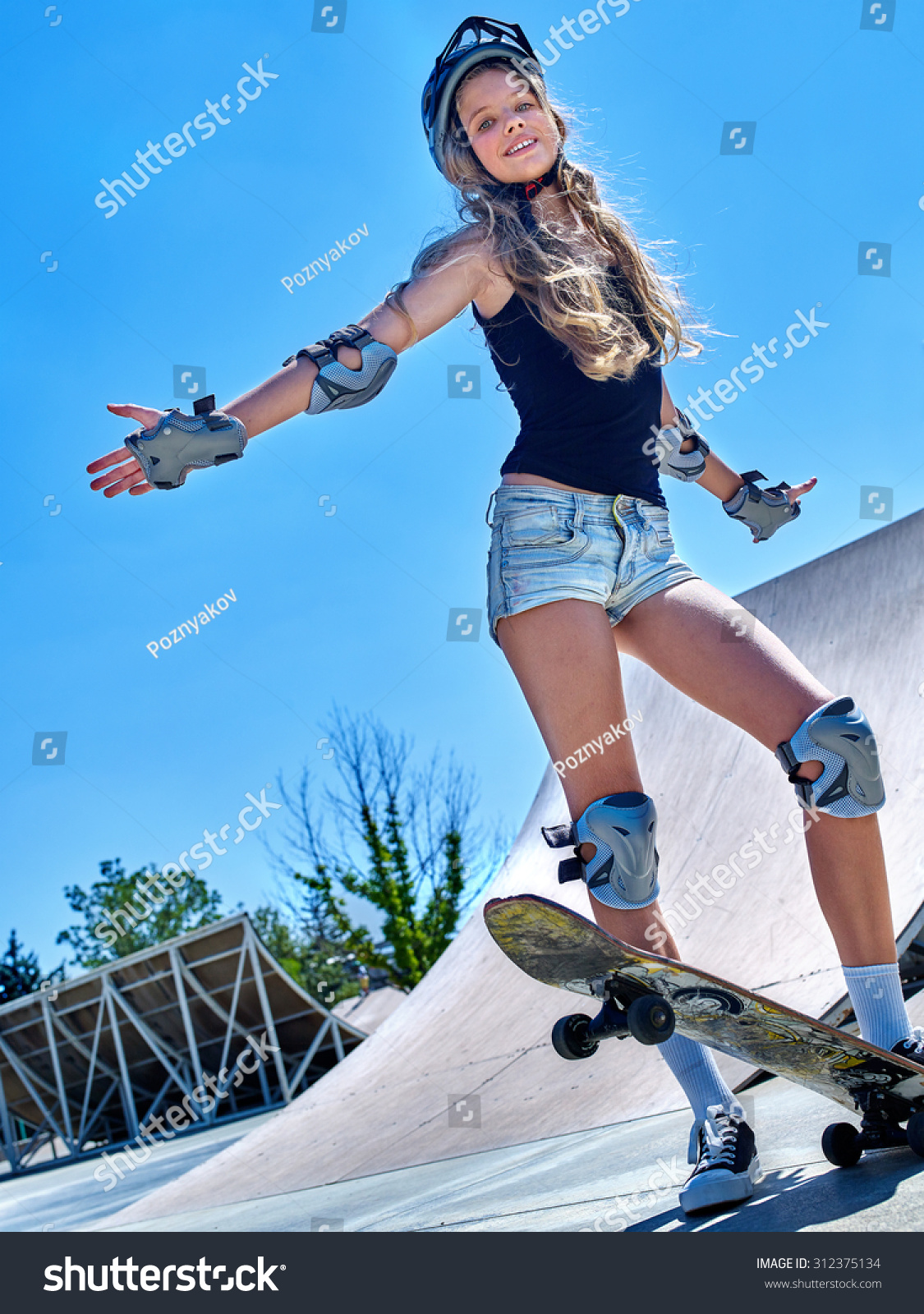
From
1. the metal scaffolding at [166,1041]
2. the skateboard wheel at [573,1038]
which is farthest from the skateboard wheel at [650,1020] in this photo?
the metal scaffolding at [166,1041]

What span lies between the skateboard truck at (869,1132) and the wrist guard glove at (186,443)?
1.84 metres

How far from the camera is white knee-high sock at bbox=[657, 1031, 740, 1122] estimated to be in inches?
78.3

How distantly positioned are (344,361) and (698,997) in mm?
1540

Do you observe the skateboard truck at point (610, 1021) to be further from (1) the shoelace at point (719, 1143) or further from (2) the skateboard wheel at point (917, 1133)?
(2) the skateboard wheel at point (917, 1133)

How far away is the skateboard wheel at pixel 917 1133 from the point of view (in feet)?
5.48

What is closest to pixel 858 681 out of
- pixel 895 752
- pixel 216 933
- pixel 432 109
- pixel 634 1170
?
pixel 895 752

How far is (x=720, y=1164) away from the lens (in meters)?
1.84

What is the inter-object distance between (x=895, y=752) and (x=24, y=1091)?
21853 millimetres

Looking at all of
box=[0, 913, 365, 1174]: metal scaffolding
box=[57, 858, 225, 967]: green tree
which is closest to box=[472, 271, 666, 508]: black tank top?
box=[0, 913, 365, 1174]: metal scaffolding

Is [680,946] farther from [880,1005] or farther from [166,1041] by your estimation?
[166,1041]

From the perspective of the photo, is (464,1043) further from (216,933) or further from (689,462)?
(216,933)

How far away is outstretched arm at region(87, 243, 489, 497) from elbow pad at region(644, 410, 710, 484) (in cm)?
71

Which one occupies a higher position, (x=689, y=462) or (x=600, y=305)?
(x=600, y=305)
